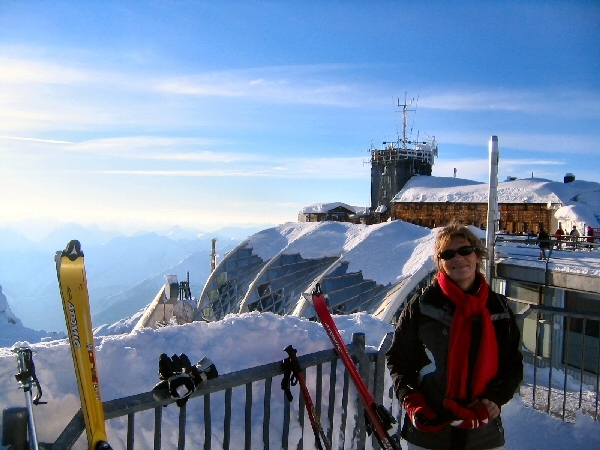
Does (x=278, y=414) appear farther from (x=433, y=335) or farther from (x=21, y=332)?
(x=21, y=332)

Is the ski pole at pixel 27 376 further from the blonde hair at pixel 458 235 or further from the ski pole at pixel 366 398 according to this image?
the blonde hair at pixel 458 235

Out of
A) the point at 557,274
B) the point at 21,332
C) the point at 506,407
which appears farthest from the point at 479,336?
the point at 21,332

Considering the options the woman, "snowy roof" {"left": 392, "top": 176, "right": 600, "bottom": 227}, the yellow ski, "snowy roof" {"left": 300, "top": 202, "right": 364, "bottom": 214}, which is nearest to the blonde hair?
the woman

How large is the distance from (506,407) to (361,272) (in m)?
15.2

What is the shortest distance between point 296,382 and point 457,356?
123cm

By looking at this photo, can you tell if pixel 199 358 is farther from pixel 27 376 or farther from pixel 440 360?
pixel 440 360

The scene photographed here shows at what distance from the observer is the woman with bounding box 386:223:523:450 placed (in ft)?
8.75

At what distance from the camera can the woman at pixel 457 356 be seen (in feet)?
8.75

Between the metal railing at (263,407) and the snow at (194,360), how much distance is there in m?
0.04

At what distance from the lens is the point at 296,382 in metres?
3.38

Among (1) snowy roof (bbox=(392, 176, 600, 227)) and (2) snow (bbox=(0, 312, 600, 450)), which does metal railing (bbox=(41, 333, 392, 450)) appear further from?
(1) snowy roof (bbox=(392, 176, 600, 227))

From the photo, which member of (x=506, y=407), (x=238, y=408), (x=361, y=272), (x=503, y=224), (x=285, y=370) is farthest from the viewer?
(x=503, y=224)

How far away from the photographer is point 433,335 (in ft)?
9.14

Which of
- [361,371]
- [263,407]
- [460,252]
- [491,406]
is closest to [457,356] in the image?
[491,406]
